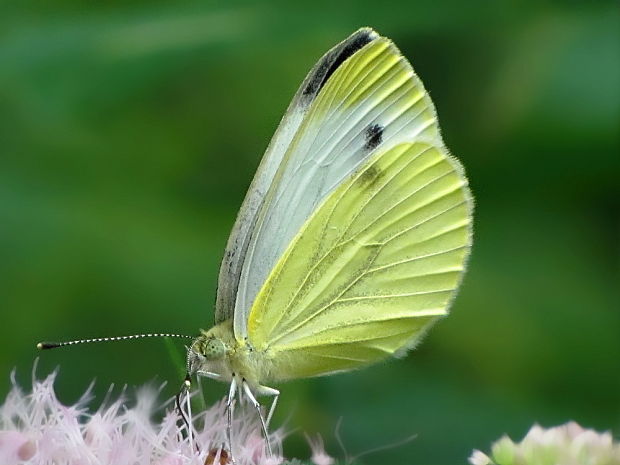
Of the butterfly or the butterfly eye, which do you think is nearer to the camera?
the butterfly eye

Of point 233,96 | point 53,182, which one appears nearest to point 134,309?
point 53,182

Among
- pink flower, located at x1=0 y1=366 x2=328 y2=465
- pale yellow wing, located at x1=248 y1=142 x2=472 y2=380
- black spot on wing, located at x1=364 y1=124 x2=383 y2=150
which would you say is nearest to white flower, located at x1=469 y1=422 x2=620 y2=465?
pink flower, located at x1=0 y1=366 x2=328 y2=465

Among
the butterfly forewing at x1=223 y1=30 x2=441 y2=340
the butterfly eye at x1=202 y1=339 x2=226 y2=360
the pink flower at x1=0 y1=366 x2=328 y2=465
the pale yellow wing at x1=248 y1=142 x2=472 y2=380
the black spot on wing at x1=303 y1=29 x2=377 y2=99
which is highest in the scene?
the black spot on wing at x1=303 y1=29 x2=377 y2=99

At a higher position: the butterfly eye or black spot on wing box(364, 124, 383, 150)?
A: black spot on wing box(364, 124, 383, 150)

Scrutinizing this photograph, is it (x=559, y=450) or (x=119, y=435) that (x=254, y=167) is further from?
(x=559, y=450)

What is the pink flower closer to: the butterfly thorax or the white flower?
the butterfly thorax

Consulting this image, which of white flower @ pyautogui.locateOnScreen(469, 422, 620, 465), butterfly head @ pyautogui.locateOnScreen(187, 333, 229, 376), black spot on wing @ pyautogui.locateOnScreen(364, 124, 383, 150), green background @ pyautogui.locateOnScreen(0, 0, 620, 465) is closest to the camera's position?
white flower @ pyautogui.locateOnScreen(469, 422, 620, 465)

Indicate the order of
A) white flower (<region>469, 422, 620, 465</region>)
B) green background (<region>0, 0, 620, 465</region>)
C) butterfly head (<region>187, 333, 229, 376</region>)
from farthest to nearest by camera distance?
1. green background (<region>0, 0, 620, 465</region>)
2. butterfly head (<region>187, 333, 229, 376</region>)
3. white flower (<region>469, 422, 620, 465</region>)
